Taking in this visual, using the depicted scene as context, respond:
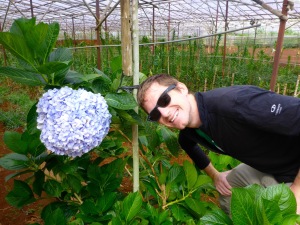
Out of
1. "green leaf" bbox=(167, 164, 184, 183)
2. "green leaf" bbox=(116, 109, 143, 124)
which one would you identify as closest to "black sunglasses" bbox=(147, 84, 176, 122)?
"green leaf" bbox=(116, 109, 143, 124)

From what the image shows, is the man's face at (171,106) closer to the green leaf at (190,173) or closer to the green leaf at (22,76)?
the green leaf at (190,173)

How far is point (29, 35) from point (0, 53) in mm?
9669

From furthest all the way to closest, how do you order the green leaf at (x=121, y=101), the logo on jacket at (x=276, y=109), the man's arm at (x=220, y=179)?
the man's arm at (x=220, y=179) → the logo on jacket at (x=276, y=109) → the green leaf at (x=121, y=101)

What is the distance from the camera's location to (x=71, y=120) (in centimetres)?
70

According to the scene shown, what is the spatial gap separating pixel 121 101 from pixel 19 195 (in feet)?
2.12

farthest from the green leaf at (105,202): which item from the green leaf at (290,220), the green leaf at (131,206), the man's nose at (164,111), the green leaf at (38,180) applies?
the green leaf at (290,220)

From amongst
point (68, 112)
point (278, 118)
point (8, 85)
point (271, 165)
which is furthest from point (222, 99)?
point (8, 85)

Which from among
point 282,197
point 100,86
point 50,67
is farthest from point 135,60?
point 282,197

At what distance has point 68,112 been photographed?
70 centimetres

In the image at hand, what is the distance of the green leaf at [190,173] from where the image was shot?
3.43ft

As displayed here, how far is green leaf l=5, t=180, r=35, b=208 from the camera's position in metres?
1.08

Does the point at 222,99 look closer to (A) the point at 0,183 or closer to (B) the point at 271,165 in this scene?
(B) the point at 271,165

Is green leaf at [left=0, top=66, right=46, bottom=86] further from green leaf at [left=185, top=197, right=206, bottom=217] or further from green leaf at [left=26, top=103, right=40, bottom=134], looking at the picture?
green leaf at [left=185, top=197, right=206, bottom=217]

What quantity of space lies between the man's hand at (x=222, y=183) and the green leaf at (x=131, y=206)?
0.62 metres
